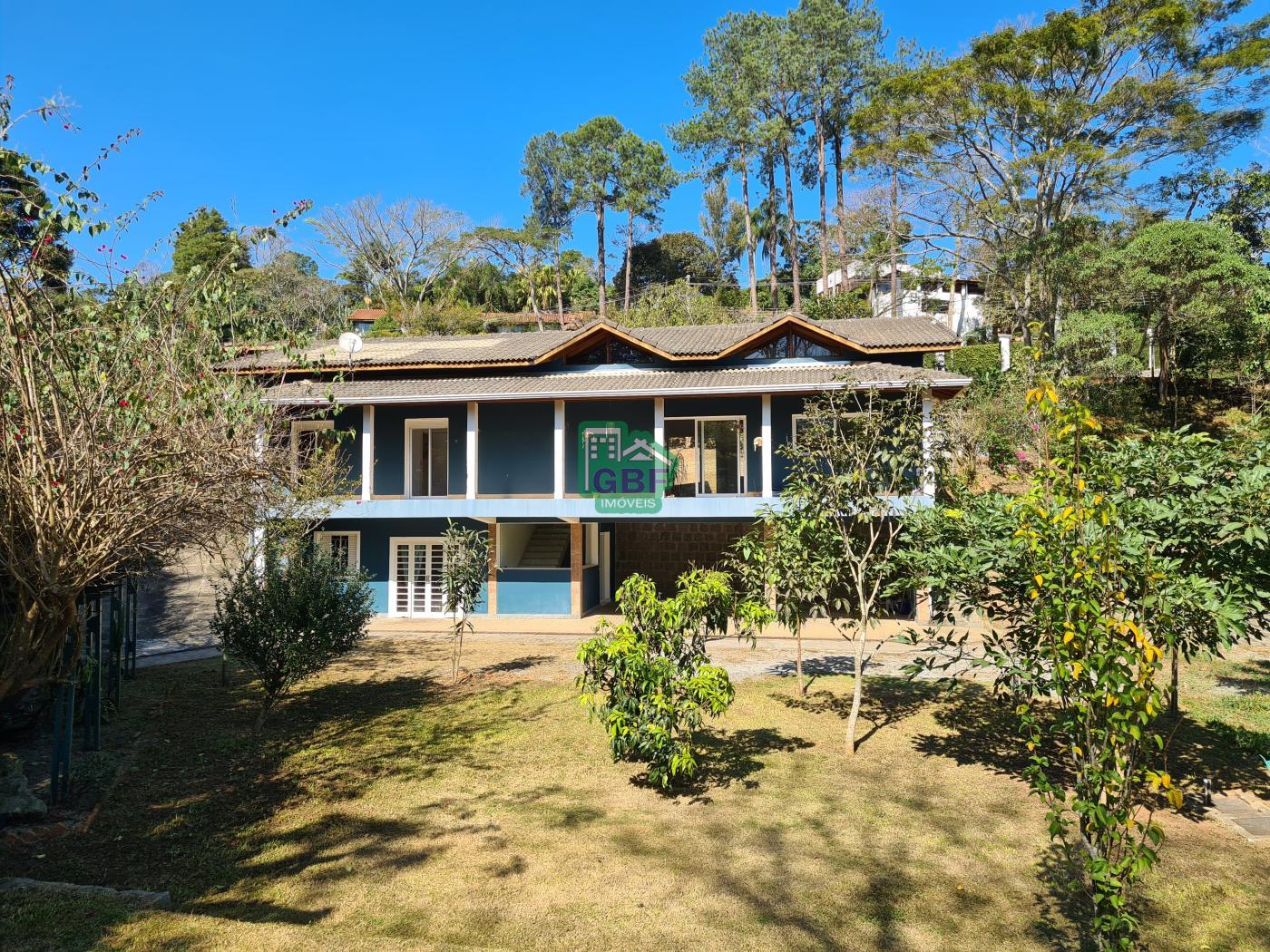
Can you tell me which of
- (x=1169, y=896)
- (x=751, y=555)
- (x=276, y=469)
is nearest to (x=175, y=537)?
(x=276, y=469)

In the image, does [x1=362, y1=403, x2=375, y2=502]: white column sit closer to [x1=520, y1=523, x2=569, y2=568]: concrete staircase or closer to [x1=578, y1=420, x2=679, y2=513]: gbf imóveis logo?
[x1=520, y1=523, x2=569, y2=568]: concrete staircase

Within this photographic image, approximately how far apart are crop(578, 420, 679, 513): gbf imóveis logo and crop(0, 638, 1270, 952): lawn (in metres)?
8.34

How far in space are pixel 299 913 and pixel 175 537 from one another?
4.53m

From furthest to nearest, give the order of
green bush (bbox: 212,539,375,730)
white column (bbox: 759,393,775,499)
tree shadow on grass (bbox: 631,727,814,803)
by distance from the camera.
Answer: white column (bbox: 759,393,775,499) < green bush (bbox: 212,539,375,730) < tree shadow on grass (bbox: 631,727,814,803)

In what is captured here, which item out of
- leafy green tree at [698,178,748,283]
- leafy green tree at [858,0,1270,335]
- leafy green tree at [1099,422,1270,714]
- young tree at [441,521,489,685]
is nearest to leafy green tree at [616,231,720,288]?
leafy green tree at [698,178,748,283]

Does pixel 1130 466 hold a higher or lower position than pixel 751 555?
higher

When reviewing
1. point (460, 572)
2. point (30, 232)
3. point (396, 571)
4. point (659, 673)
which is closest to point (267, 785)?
point (659, 673)

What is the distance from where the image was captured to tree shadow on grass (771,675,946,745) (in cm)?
1199

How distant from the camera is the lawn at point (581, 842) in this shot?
5.84m

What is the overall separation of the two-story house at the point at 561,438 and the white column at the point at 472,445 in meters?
0.05

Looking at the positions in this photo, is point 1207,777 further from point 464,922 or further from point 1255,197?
point 1255,197

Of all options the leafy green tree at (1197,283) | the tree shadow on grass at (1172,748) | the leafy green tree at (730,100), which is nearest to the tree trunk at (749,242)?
the leafy green tree at (730,100)

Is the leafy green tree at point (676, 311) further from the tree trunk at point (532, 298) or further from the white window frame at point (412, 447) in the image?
the white window frame at point (412, 447)

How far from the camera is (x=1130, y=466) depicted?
8.28m
